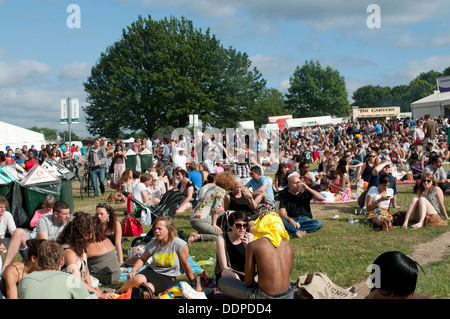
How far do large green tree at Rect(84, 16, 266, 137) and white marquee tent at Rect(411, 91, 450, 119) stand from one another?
17512 millimetres

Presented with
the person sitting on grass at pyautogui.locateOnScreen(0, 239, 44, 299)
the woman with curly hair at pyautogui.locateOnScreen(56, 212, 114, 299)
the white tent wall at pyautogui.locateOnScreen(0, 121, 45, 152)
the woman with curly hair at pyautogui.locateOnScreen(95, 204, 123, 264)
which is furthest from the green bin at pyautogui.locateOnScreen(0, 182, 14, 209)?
the white tent wall at pyautogui.locateOnScreen(0, 121, 45, 152)

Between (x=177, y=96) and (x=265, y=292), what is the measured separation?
43.7 meters

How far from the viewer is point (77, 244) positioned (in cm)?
570

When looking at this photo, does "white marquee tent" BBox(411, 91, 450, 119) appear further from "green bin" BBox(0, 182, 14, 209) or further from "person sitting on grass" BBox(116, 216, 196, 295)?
→ "person sitting on grass" BBox(116, 216, 196, 295)

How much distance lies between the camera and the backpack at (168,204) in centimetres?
997

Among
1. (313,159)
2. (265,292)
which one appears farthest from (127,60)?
(265,292)

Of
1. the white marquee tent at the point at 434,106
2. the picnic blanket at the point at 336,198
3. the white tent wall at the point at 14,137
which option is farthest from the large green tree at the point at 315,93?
the picnic blanket at the point at 336,198

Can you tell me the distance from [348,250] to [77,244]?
170 inches

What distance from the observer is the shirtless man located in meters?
4.45

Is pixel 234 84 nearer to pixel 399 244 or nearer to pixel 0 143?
pixel 0 143

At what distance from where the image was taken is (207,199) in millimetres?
8891

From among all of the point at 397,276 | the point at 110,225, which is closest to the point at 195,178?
the point at 110,225

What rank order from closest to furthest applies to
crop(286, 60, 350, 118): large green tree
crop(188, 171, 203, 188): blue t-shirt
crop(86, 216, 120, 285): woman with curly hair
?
crop(86, 216, 120, 285): woman with curly hair → crop(188, 171, 203, 188): blue t-shirt → crop(286, 60, 350, 118): large green tree

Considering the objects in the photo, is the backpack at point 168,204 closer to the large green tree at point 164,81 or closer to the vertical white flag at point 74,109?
the vertical white flag at point 74,109
